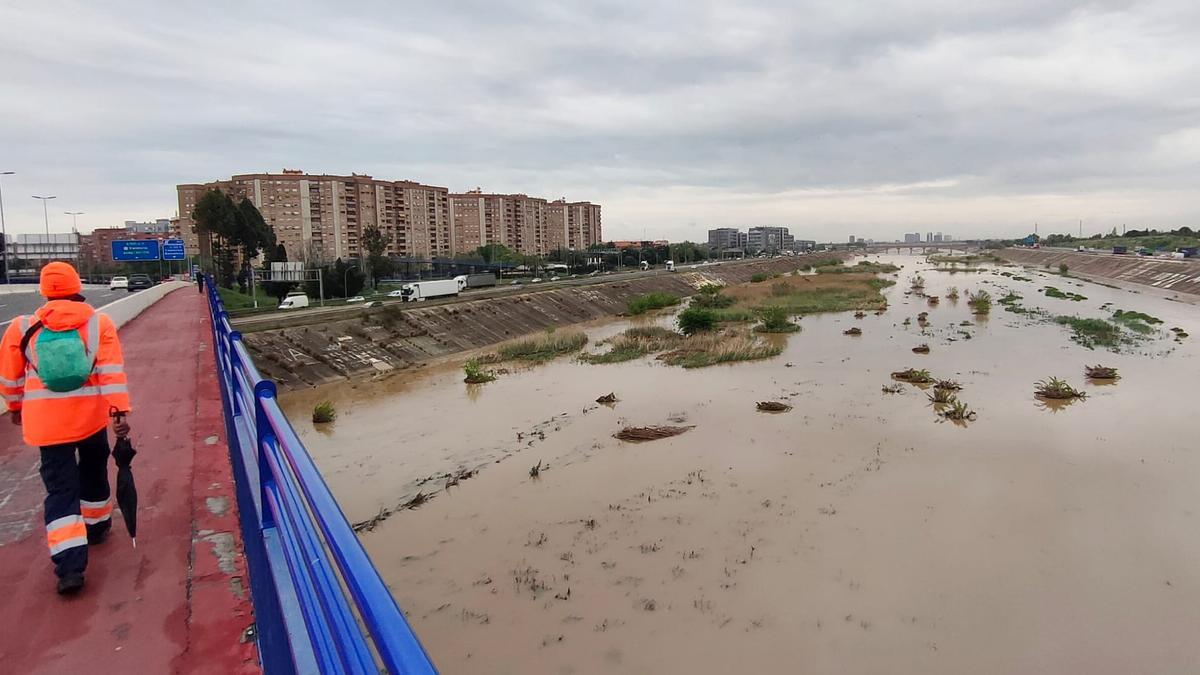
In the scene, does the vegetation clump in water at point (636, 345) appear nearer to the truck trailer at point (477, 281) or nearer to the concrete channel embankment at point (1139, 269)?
the truck trailer at point (477, 281)

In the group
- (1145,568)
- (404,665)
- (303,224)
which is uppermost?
(303,224)

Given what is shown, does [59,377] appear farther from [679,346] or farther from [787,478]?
[679,346]

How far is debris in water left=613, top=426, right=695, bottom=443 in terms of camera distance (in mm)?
13367

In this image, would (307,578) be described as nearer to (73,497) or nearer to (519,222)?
(73,497)

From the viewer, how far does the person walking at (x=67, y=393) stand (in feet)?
9.75

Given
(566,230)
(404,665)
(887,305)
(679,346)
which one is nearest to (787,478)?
(404,665)

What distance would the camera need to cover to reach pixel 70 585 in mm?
2656

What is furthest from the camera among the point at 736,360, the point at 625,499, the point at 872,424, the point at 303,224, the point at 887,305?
the point at 303,224

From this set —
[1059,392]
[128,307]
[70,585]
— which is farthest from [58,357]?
[1059,392]

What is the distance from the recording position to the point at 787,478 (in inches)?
428

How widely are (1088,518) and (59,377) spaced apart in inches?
449

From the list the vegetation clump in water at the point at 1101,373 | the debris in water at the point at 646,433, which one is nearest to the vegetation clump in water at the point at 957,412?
the debris in water at the point at 646,433

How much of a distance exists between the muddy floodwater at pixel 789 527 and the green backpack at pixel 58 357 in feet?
14.3

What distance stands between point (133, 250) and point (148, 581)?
128ft
